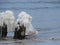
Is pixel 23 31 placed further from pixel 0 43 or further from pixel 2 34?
pixel 0 43

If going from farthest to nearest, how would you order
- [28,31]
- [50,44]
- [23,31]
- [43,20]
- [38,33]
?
[43,20] → [38,33] → [28,31] → [23,31] → [50,44]

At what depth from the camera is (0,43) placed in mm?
9500

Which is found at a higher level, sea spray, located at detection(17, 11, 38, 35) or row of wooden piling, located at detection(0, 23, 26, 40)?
sea spray, located at detection(17, 11, 38, 35)

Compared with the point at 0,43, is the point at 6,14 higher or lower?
higher

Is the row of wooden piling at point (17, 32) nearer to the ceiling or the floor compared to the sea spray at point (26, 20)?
nearer to the floor

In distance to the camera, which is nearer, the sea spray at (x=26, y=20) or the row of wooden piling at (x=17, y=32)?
the row of wooden piling at (x=17, y=32)

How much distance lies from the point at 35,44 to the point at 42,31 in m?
3.96

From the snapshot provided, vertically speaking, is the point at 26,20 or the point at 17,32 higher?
the point at 26,20

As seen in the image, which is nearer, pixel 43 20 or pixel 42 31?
pixel 42 31

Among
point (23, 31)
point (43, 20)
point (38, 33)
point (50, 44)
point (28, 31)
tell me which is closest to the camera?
point (50, 44)

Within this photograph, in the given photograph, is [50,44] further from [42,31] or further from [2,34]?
[42,31]

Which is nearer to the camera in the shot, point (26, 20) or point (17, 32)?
point (17, 32)

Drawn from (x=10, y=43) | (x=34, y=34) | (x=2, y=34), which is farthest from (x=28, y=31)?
(x=10, y=43)

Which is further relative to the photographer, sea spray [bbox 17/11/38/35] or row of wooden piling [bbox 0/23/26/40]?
sea spray [bbox 17/11/38/35]
